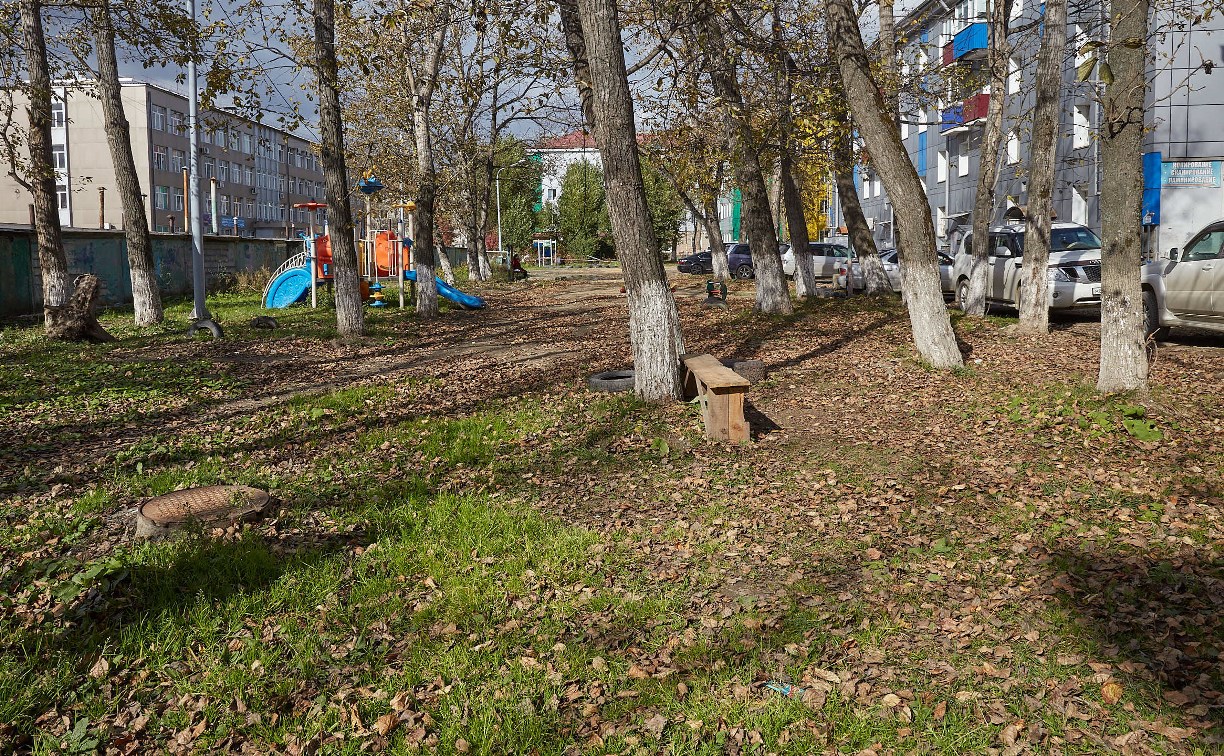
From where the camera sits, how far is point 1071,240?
17.1m

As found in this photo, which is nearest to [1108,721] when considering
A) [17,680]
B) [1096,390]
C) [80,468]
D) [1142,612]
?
[1142,612]

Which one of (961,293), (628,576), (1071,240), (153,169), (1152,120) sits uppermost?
(153,169)

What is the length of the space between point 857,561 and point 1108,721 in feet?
5.69

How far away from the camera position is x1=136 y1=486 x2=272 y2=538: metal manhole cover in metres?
5.47

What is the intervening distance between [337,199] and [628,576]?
37.8 ft

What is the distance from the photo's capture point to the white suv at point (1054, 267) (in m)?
15.4

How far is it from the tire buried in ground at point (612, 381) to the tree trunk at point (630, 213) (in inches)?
21.9

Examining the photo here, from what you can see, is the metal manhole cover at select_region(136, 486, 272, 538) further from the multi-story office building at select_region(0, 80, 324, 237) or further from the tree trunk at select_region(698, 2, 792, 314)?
the multi-story office building at select_region(0, 80, 324, 237)

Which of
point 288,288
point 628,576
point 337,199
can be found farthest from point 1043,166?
point 288,288

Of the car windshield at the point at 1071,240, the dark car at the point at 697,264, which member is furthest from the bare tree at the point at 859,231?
the dark car at the point at 697,264

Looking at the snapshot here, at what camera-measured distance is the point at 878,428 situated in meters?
8.01

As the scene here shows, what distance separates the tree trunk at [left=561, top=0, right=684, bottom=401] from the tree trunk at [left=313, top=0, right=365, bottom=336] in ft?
24.1

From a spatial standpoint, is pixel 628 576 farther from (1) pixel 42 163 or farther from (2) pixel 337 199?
(1) pixel 42 163

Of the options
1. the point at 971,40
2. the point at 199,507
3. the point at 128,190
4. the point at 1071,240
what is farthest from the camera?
the point at 971,40
